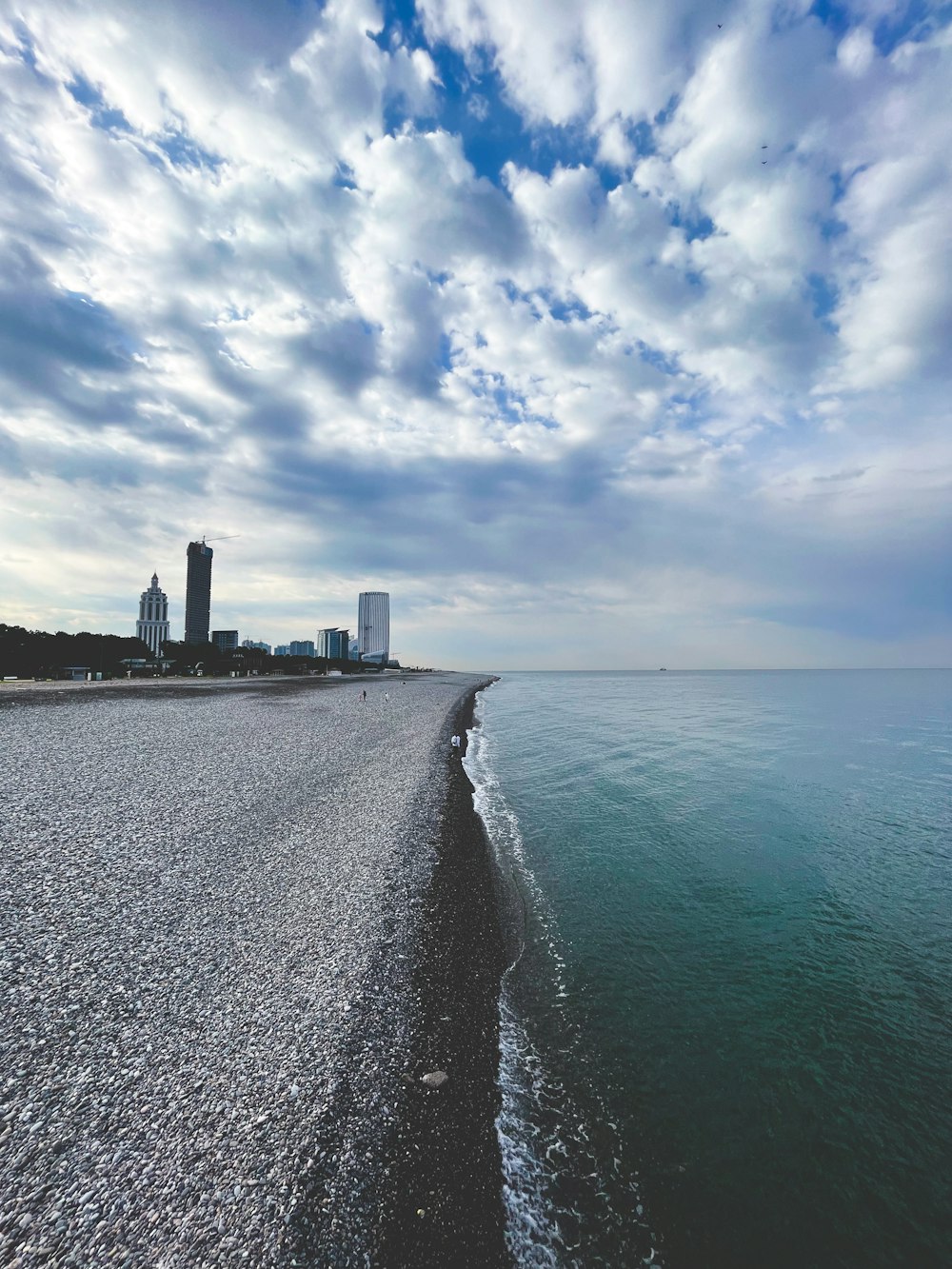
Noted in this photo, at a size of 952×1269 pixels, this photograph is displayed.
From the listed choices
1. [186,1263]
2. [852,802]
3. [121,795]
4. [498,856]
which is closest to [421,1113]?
[186,1263]

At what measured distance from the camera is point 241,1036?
5922 millimetres

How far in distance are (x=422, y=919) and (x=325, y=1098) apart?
426cm

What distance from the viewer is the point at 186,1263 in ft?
12.0

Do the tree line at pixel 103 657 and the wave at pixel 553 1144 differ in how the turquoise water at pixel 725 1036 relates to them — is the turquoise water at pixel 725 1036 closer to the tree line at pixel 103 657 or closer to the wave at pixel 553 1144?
the wave at pixel 553 1144

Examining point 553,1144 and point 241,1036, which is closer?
point 553,1144

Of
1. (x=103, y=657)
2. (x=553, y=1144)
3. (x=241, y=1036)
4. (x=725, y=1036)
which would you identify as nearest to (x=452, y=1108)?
(x=553, y=1144)

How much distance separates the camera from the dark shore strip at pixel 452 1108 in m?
4.24

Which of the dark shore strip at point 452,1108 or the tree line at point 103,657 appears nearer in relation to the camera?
the dark shore strip at point 452,1108

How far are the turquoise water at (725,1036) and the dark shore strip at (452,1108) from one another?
289 millimetres

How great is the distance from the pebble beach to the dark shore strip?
23 millimetres

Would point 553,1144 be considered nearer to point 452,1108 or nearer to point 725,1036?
point 452,1108

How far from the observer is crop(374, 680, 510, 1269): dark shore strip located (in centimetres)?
424

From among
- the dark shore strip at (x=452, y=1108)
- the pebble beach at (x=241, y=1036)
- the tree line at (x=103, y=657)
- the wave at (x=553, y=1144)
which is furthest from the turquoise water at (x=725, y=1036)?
the tree line at (x=103, y=657)

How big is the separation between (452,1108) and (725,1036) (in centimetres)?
440
